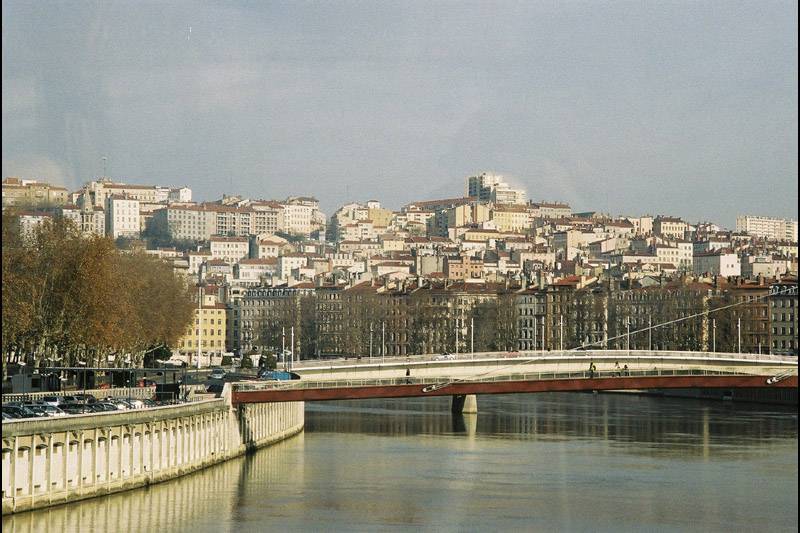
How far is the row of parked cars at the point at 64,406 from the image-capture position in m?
28.3

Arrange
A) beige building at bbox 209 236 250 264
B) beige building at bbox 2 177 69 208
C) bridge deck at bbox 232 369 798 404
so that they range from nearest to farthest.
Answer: bridge deck at bbox 232 369 798 404, beige building at bbox 2 177 69 208, beige building at bbox 209 236 250 264

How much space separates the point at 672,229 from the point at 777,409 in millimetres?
133544

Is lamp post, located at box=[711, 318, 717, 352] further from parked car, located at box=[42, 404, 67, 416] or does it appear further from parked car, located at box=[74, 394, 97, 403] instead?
parked car, located at box=[42, 404, 67, 416]

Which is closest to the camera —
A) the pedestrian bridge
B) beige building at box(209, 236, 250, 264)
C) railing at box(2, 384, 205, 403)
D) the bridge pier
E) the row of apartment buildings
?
railing at box(2, 384, 205, 403)

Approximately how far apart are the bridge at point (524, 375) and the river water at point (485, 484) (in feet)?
4.85

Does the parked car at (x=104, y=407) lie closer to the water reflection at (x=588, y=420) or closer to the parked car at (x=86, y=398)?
the parked car at (x=86, y=398)

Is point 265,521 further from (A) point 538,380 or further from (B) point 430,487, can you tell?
(A) point 538,380

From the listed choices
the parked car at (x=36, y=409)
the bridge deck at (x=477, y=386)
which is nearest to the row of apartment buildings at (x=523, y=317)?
the bridge deck at (x=477, y=386)

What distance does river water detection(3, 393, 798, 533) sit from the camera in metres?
27.0

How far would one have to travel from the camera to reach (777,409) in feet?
194

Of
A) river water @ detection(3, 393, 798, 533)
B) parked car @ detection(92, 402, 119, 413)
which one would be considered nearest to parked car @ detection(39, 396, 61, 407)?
parked car @ detection(92, 402, 119, 413)

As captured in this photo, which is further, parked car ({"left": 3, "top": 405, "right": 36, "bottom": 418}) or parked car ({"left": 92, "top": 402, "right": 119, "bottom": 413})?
parked car ({"left": 92, "top": 402, "right": 119, "bottom": 413})

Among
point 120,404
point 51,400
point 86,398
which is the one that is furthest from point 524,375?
point 51,400

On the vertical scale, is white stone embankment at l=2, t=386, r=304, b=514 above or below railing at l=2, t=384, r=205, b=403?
below
